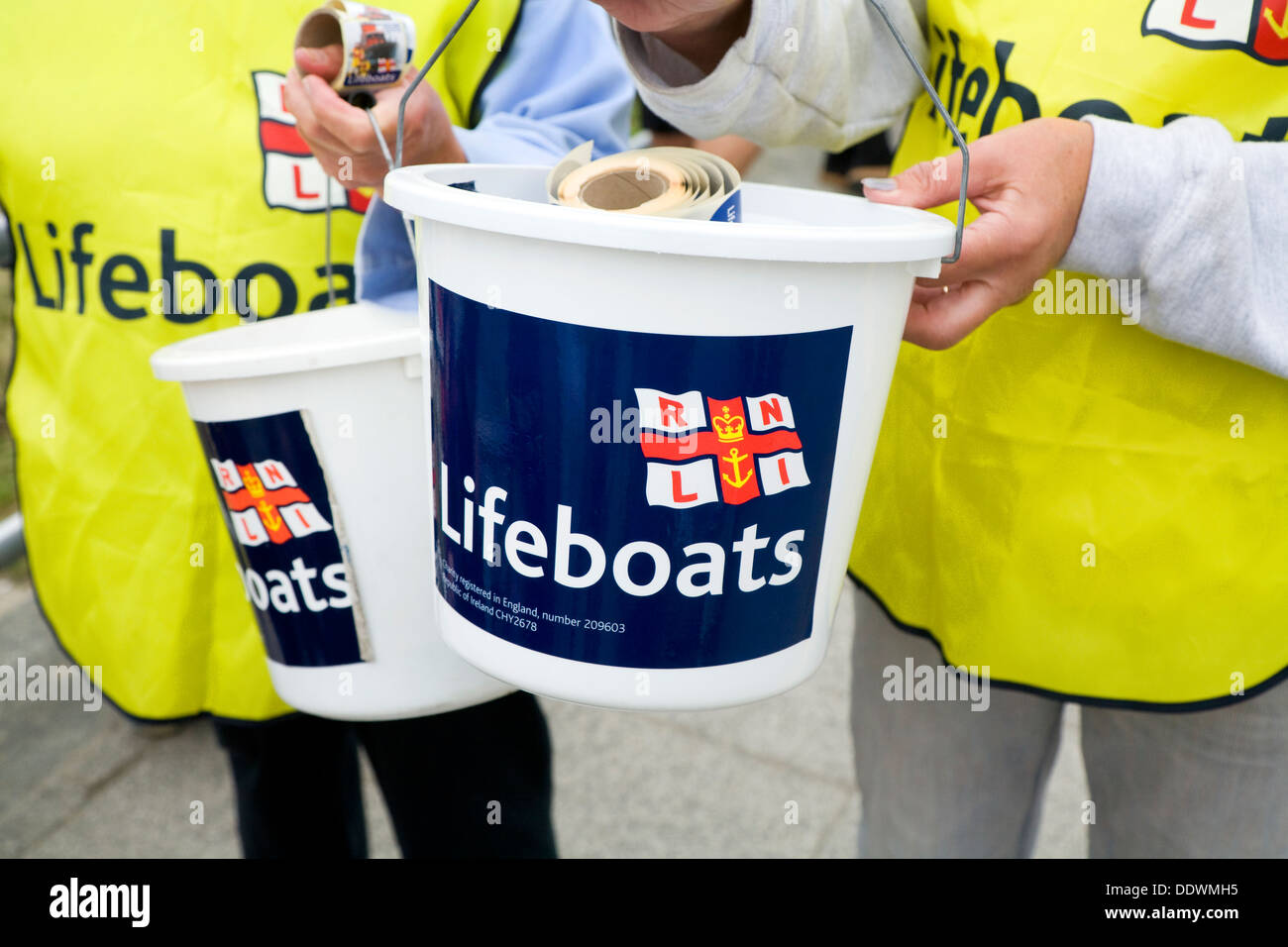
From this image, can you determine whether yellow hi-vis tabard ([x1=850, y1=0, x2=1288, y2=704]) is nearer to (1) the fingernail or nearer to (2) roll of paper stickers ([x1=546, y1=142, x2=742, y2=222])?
(1) the fingernail

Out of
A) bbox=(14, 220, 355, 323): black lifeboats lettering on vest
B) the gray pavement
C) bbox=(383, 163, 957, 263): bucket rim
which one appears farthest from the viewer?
the gray pavement

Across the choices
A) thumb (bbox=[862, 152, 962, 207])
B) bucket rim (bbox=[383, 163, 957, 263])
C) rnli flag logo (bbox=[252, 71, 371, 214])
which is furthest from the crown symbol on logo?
rnli flag logo (bbox=[252, 71, 371, 214])

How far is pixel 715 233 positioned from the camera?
658mm

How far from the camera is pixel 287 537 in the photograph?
3.14ft

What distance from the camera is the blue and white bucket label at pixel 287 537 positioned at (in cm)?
93

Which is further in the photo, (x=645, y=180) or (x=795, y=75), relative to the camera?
Result: (x=795, y=75)

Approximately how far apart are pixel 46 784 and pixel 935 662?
1923mm

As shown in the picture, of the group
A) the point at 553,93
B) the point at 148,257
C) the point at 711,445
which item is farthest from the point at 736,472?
the point at 148,257

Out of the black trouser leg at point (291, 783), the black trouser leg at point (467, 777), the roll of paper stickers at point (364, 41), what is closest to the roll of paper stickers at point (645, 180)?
the roll of paper stickers at point (364, 41)

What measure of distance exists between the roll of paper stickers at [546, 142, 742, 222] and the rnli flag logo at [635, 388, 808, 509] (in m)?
0.19

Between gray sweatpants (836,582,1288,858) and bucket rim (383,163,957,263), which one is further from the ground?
bucket rim (383,163,957,263)

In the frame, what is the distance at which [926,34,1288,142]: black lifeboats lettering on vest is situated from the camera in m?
0.88

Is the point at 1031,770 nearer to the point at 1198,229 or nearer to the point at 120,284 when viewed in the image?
the point at 1198,229

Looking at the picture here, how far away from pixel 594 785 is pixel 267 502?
1.45 metres
